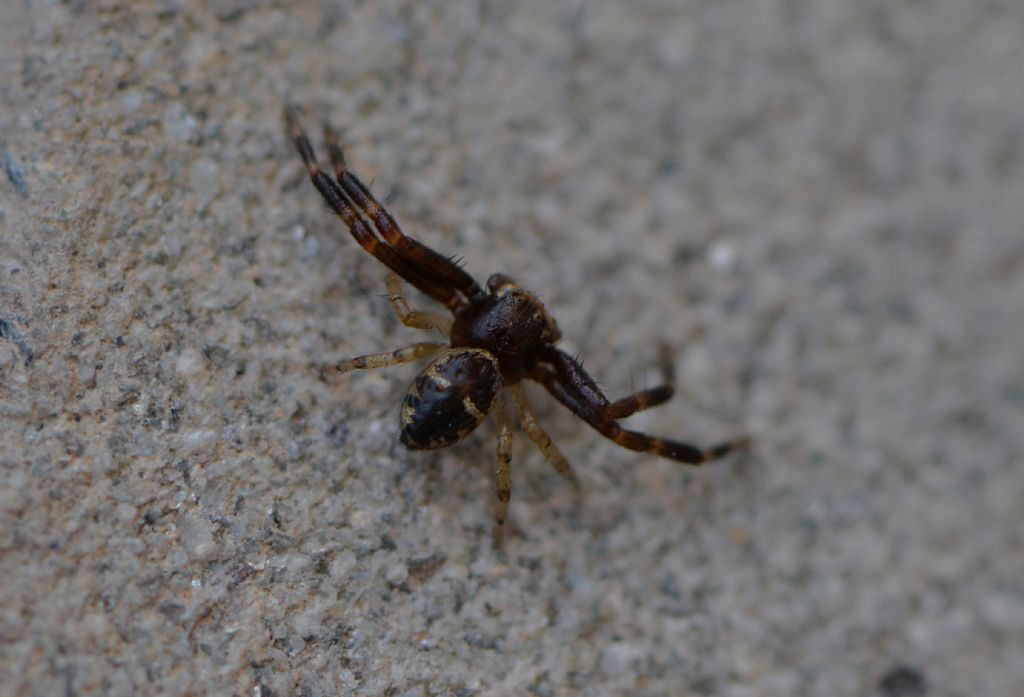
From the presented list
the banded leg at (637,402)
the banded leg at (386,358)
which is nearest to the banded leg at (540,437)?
the banded leg at (637,402)

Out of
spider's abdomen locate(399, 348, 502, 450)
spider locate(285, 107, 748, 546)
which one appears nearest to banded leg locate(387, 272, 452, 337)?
spider locate(285, 107, 748, 546)

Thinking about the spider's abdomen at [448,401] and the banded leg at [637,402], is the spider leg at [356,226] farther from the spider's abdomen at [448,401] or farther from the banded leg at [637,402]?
the banded leg at [637,402]

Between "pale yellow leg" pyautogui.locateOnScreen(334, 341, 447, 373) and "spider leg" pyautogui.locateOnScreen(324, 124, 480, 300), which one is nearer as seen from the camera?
"pale yellow leg" pyautogui.locateOnScreen(334, 341, 447, 373)

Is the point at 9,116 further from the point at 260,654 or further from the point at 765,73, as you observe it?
the point at 765,73

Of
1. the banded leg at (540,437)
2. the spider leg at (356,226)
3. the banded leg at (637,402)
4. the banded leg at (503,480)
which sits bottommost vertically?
the banded leg at (503,480)

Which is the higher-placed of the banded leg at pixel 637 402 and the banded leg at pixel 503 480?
the banded leg at pixel 637 402

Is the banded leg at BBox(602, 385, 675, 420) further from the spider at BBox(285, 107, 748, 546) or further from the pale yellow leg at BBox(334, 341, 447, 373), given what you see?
the pale yellow leg at BBox(334, 341, 447, 373)

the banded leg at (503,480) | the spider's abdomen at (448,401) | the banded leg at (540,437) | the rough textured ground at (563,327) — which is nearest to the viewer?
the rough textured ground at (563,327)
